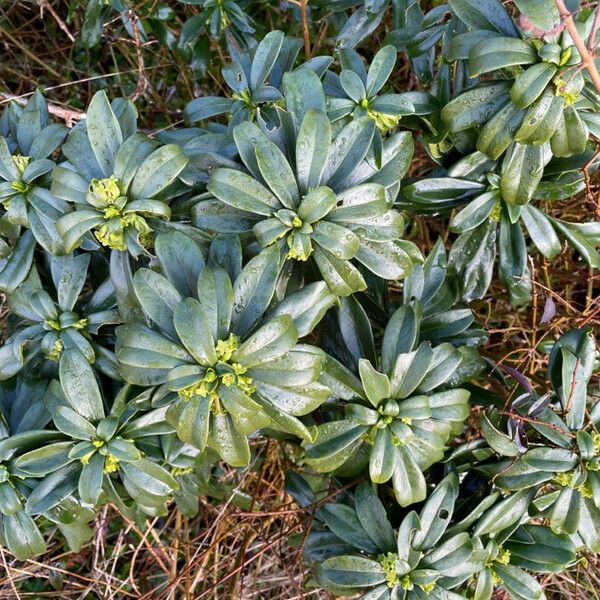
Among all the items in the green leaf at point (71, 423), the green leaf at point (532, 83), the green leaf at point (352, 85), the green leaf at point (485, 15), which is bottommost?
the green leaf at point (71, 423)

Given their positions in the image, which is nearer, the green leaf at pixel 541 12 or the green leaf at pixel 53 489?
the green leaf at pixel 541 12

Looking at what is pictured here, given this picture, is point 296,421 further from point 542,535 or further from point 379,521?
point 542,535

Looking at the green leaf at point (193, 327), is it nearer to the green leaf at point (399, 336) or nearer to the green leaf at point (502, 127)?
the green leaf at point (399, 336)

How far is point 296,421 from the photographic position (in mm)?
1132

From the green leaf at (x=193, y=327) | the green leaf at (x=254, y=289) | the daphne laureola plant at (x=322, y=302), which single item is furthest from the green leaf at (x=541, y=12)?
the green leaf at (x=193, y=327)

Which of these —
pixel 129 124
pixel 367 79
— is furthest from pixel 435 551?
pixel 129 124

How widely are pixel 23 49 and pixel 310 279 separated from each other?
1.65 m

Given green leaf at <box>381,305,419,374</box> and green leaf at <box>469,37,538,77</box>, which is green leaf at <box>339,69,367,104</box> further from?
green leaf at <box>381,305,419,374</box>

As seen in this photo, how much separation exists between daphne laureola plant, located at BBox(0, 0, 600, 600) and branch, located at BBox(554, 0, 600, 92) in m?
0.02

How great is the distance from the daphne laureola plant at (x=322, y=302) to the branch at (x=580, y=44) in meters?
0.02

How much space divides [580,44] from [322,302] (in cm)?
61

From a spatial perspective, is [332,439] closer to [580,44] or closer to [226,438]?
[226,438]

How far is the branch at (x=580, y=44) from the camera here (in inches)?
43.1

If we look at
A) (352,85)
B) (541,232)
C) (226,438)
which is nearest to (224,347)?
(226,438)
